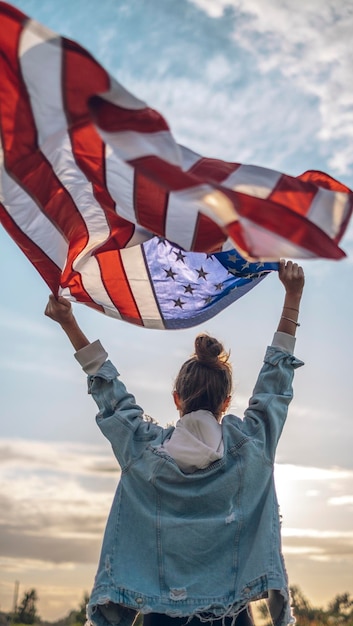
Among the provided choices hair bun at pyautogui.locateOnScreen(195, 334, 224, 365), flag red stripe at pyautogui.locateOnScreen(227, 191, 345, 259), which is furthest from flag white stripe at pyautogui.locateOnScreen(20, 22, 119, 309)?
flag red stripe at pyautogui.locateOnScreen(227, 191, 345, 259)

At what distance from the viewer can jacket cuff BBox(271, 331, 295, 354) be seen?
14.6ft

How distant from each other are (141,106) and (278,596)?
2502 millimetres

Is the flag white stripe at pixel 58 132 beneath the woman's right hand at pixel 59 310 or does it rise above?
above

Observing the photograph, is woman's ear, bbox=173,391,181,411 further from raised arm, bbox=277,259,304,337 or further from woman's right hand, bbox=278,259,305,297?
woman's right hand, bbox=278,259,305,297

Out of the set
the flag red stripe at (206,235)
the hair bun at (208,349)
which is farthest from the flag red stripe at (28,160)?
the hair bun at (208,349)

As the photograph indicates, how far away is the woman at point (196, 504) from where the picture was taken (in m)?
4.00

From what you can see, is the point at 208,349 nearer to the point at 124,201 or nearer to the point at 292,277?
the point at 292,277

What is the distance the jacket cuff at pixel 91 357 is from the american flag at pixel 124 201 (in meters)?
0.57

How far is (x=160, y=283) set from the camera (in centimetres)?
523

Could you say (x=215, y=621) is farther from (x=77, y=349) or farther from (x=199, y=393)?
(x=77, y=349)

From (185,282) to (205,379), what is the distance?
95 cm

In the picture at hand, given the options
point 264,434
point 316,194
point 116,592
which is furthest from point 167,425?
point 316,194

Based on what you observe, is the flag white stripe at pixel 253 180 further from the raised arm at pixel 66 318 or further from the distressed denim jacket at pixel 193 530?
the raised arm at pixel 66 318

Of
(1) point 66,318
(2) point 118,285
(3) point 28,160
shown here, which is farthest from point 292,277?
(3) point 28,160
